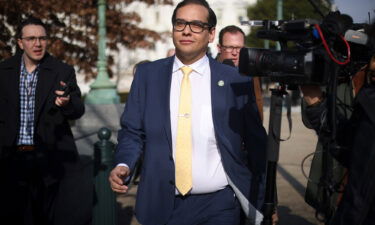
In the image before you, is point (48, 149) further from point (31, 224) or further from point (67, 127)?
point (31, 224)

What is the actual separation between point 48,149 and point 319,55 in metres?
2.46

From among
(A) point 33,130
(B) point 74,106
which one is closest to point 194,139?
(B) point 74,106

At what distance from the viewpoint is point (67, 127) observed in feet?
13.0

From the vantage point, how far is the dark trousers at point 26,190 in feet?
12.3

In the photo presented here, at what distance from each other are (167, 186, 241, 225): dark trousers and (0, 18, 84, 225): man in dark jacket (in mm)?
1270

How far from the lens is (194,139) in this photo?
9.14 feet

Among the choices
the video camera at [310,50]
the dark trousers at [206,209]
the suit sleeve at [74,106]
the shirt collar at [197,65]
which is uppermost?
the video camera at [310,50]

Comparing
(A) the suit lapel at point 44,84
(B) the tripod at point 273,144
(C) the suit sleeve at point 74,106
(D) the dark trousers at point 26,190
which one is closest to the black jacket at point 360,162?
(B) the tripod at point 273,144

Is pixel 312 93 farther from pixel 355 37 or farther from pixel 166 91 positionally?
pixel 166 91

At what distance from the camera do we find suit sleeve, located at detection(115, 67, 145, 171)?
9.25ft

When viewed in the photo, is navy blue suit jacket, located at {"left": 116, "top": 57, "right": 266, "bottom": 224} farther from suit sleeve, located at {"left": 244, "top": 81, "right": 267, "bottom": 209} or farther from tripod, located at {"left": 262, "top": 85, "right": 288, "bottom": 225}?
tripod, located at {"left": 262, "top": 85, "right": 288, "bottom": 225}

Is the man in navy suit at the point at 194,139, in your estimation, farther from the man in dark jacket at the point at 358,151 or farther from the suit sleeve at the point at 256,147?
the man in dark jacket at the point at 358,151

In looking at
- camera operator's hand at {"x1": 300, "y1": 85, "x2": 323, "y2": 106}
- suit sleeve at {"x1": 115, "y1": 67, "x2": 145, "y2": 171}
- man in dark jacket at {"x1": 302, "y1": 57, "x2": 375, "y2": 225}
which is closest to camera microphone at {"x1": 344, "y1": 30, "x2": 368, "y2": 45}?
man in dark jacket at {"x1": 302, "y1": 57, "x2": 375, "y2": 225}

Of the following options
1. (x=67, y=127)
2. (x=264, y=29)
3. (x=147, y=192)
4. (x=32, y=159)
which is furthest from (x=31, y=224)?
(x=264, y=29)
